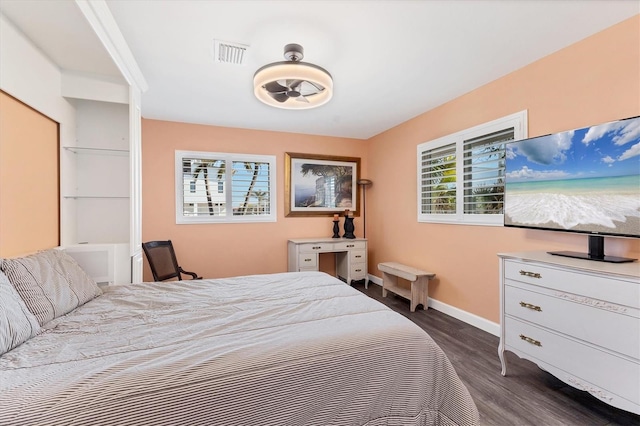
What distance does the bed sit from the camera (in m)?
0.97

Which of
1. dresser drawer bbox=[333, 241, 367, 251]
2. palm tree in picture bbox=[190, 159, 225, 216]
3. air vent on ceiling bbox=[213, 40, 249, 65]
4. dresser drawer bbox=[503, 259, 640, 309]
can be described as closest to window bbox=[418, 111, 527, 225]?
dresser drawer bbox=[503, 259, 640, 309]

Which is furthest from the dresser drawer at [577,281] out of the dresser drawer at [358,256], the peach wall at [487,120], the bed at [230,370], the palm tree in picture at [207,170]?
the palm tree in picture at [207,170]

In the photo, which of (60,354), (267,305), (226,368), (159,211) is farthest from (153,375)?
(159,211)

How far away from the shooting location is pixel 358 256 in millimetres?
4691

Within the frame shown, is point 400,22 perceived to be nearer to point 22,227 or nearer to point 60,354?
point 60,354

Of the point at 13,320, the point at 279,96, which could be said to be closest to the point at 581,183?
the point at 279,96

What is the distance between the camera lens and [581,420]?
172 centimetres

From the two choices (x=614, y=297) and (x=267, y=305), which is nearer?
(x=614, y=297)

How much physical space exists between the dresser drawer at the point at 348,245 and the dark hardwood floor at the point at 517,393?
2.06 m

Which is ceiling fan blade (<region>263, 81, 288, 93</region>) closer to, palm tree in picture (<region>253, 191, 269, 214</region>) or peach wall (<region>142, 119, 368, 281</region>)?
peach wall (<region>142, 119, 368, 281</region>)

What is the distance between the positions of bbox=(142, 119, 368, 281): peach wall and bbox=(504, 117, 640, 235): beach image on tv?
3124 millimetres

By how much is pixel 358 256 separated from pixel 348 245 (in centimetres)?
26

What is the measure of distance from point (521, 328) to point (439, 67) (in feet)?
7.64

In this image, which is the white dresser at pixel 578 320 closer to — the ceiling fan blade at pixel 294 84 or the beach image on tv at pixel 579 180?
the beach image on tv at pixel 579 180
